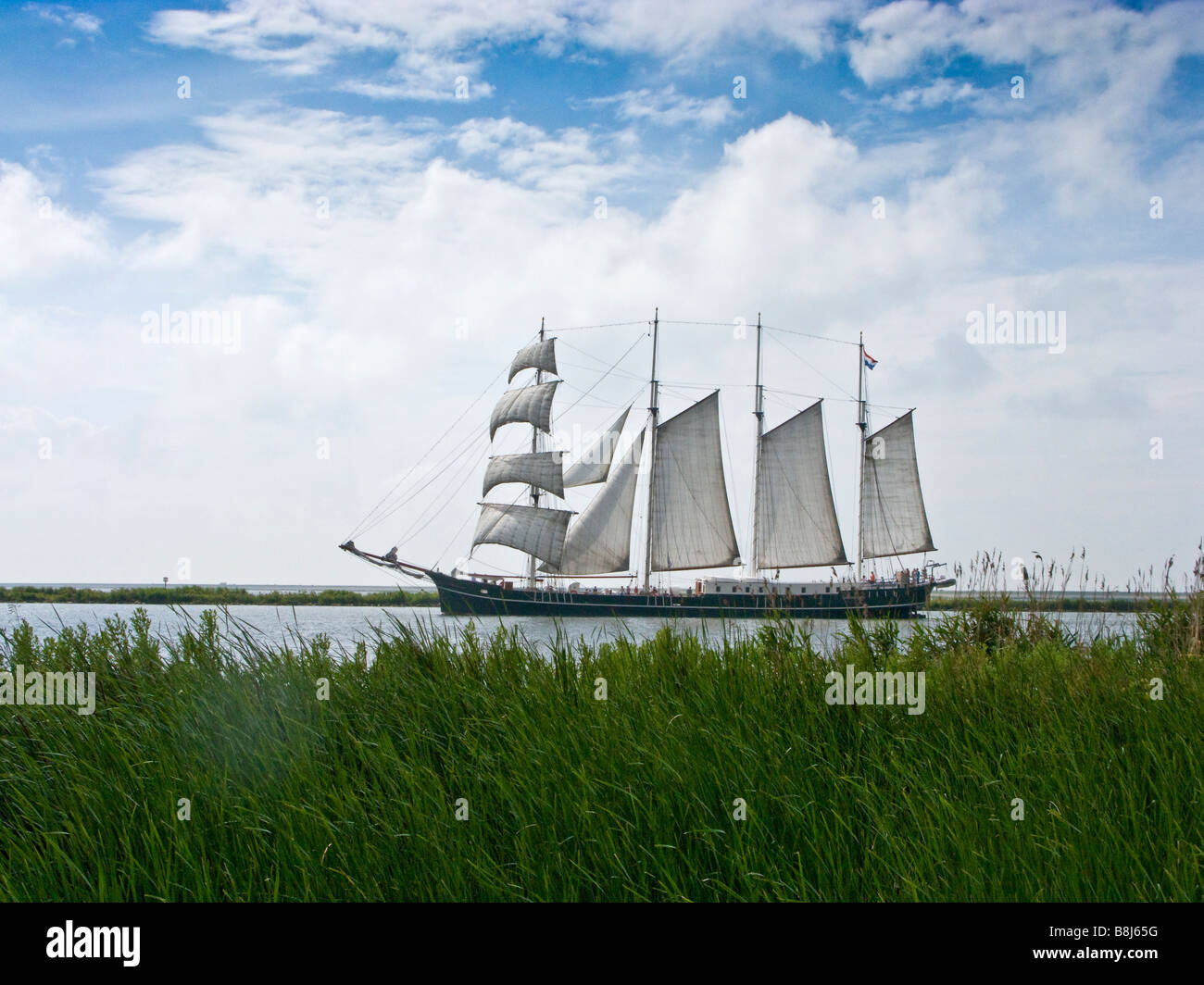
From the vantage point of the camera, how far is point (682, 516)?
64.4 m

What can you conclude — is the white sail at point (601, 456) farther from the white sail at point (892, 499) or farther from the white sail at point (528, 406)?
the white sail at point (892, 499)

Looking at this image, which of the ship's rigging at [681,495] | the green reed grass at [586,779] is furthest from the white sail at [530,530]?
the green reed grass at [586,779]

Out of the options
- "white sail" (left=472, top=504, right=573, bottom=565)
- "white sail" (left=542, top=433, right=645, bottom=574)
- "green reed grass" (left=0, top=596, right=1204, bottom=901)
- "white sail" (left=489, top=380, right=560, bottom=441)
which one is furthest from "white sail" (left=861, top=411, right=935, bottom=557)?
"green reed grass" (left=0, top=596, right=1204, bottom=901)

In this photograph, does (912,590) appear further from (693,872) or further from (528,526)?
(693,872)

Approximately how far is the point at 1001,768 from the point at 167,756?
16.8ft

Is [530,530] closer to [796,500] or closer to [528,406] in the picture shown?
[528,406]

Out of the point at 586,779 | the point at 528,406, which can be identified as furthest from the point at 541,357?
the point at 586,779

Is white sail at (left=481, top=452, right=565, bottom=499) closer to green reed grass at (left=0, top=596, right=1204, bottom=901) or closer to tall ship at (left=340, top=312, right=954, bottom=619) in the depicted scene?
tall ship at (left=340, top=312, right=954, bottom=619)

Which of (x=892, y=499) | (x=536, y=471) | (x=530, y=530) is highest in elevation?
(x=536, y=471)

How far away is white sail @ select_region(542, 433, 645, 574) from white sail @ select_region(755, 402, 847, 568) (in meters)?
9.53

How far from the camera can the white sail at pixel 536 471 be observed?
67.6 metres

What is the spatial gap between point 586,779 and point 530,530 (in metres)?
62.2

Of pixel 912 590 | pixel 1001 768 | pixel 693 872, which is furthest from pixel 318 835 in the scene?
pixel 912 590
